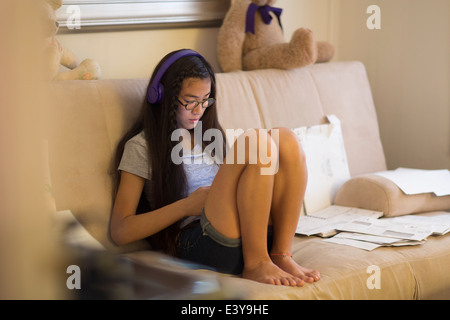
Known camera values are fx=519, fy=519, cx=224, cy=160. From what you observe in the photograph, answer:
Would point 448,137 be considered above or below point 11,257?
below

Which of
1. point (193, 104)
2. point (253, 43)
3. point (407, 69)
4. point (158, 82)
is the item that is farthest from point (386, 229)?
point (407, 69)

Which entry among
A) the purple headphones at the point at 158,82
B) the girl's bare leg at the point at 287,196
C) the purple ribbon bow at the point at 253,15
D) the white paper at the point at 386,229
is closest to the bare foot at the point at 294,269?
the girl's bare leg at the point at 287,196

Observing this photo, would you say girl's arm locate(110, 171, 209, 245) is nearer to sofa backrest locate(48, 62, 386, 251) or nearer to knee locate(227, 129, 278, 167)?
sofa backrest locate(48, 62, 386, 251)

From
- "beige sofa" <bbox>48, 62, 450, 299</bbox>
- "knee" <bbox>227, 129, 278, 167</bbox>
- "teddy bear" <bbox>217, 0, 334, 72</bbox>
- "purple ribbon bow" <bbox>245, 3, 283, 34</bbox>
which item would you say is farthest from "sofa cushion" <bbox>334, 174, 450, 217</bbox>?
"purple ribbon bow" <bbox>245, 3, 283, 34</bbox>

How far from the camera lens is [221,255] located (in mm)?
1308

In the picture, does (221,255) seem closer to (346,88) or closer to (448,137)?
(346,88)

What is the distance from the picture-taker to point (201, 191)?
4.52 ft

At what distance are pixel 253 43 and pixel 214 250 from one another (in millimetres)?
1069

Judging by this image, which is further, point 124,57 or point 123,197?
point 124,57

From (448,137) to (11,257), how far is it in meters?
2.23

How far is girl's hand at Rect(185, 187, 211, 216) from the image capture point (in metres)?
1.37

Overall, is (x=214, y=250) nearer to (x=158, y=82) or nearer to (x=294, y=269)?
(x=294, y=269)
